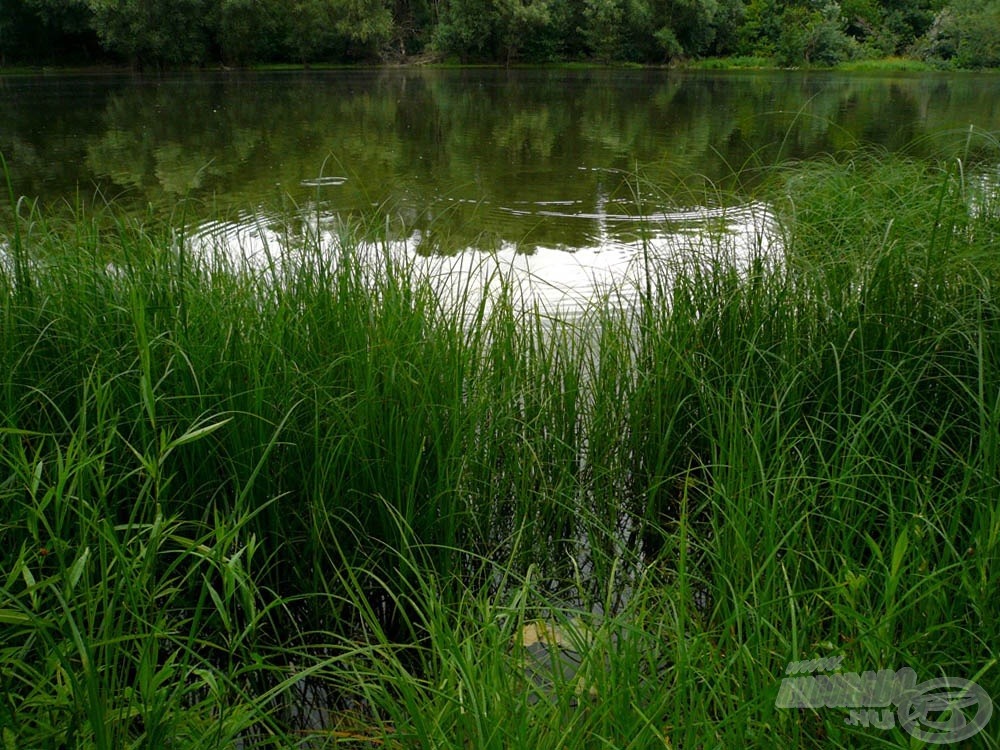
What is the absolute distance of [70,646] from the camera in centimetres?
104

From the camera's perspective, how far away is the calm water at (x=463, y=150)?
4.21 m

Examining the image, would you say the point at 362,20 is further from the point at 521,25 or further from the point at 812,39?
the point at 812,39

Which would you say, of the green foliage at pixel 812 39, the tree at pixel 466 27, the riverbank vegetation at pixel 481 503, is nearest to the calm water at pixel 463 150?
the riverbank vegetation at pixel 481 503

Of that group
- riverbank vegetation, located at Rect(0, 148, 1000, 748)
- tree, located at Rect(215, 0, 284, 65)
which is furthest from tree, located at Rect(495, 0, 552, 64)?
riverbank vegetation, located at Rect(0, 148, 1000, 748)

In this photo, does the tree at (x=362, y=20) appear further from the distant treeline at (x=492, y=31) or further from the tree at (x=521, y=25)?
the tree at (x=521, y=25)

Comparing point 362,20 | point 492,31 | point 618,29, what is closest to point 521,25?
point 492,31

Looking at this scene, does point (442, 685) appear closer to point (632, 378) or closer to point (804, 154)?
point (632, 378)

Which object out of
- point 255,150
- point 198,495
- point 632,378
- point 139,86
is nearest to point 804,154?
point 255,150

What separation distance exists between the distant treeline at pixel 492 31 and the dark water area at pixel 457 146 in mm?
7153

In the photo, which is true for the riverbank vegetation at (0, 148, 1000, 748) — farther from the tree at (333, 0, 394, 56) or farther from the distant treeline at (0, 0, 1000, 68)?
the tree at (333, 0, 394, 56)

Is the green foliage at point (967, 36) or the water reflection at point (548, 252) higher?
the green foliage at point (967, 36)

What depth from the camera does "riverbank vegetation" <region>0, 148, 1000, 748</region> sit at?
100 cm

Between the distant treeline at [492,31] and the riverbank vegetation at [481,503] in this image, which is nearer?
the riverbank vegetation at [481,503]

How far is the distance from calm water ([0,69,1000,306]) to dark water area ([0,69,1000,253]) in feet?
0.10
